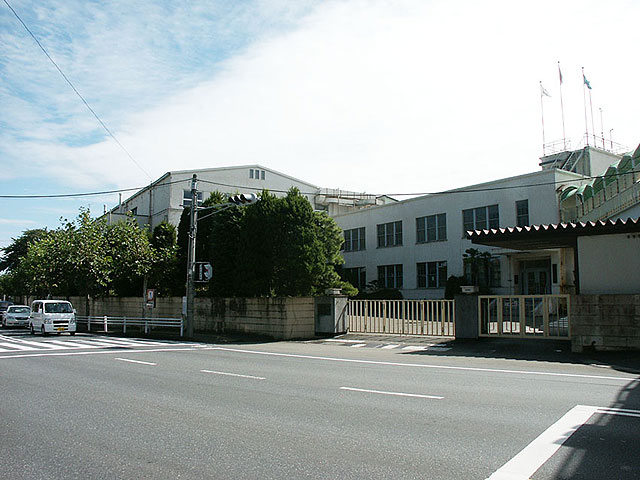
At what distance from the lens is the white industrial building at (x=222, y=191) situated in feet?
156

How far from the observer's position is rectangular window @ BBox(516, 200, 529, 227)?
106ft

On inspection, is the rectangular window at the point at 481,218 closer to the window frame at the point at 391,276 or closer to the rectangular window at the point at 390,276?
the window frame at the point at 391,276

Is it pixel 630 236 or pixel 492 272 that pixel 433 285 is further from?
pixel 630 236

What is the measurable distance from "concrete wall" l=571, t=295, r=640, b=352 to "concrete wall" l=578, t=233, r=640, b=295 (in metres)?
0.38

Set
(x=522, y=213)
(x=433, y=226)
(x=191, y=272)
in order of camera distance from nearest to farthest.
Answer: (x=191, y=272), (x=522, y=213), (x=433, y=226)

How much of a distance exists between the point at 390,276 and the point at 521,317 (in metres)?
25.4

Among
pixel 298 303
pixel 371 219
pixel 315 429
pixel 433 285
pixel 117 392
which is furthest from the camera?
pixel 371 219

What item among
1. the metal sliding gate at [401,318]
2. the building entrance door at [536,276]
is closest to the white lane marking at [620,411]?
the metal sliding gate at [401,318]

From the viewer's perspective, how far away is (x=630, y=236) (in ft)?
→ 48.3

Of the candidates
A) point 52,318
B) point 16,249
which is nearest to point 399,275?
point 52,318

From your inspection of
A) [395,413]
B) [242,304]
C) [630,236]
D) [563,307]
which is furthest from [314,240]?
[395,413]

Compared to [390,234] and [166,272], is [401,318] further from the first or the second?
[390,234]

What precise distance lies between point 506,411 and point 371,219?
3696 centimetres

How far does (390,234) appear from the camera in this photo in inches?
1683
